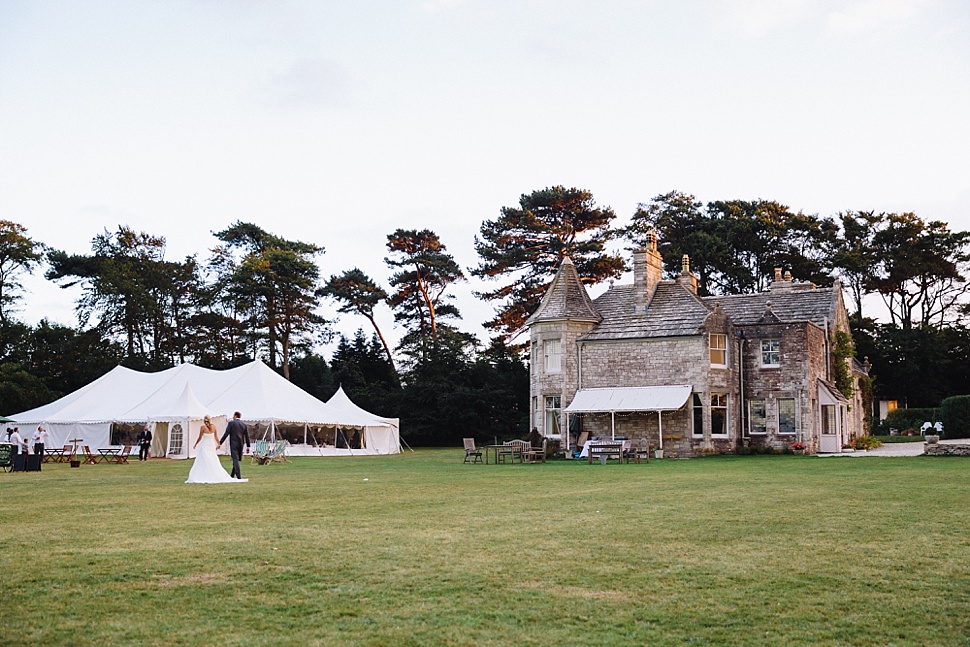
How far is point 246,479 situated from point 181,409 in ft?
49.2

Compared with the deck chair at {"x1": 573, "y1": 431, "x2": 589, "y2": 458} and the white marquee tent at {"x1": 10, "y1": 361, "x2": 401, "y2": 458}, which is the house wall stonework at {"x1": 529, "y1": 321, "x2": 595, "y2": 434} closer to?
the deck chair at {"x1": 573, "y1": 431, "x2": 589, "y2": 458}

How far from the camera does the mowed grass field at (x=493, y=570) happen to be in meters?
5.32

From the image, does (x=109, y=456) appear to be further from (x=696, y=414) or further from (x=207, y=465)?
(x=696, y=414)

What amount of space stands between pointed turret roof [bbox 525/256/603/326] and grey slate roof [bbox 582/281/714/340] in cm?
63

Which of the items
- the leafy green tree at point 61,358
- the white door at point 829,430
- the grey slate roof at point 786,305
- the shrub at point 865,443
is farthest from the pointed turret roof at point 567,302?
the leafy green tree at point 61,358

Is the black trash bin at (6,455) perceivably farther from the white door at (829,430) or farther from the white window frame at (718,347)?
the white door at (829,430)

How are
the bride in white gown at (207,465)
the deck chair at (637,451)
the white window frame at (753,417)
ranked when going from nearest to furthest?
the bride in white gown at (207,465)
the deck chair at (637,451)
the white window frame at (753,417)

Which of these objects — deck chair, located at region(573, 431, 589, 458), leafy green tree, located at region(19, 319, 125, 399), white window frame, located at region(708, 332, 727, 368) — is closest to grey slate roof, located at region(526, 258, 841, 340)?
white window frame, located at region(708, 332, 727, 368)

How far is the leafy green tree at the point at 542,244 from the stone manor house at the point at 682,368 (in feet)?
50.6

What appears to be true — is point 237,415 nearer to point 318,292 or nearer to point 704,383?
point 704,383

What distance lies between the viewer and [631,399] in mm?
30062

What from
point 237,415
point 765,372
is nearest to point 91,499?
point 237,415

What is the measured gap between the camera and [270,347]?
53375 millimetres

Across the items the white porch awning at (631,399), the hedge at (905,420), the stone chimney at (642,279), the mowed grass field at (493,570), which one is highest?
the stone chimney at (642,279)
